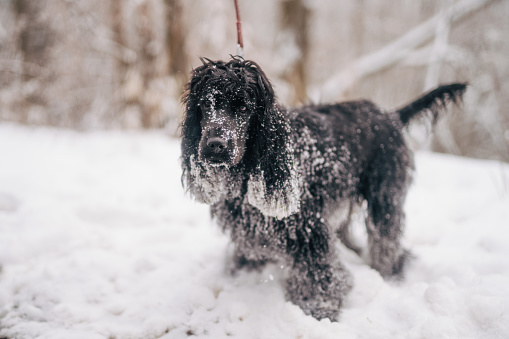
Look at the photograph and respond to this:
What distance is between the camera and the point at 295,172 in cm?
205

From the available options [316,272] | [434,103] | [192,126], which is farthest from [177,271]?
[434,103]

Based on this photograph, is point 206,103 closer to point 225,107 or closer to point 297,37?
point 225,107

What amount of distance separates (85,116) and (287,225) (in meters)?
7.44

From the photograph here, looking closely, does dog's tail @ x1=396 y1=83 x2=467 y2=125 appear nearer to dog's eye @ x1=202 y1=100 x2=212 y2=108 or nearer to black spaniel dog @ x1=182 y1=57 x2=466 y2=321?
black spaniel dog @ x1=182 y1=57 x2=466 y2=321

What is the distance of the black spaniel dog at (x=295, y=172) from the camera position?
1.94 metres

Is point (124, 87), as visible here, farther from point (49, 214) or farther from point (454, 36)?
point (454, 36)

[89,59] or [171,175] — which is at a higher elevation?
[89,59]

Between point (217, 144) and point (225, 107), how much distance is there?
297 millimetres

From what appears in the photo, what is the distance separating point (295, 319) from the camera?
77.3 inches

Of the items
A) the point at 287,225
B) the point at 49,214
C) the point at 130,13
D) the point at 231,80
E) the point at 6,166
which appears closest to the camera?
the point at 231,80

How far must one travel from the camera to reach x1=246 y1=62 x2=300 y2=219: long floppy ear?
6.54 feet

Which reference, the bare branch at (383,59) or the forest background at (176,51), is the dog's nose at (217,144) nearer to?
the forest background at (176,51)

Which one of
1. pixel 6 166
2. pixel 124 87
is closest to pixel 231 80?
pixel 6 166

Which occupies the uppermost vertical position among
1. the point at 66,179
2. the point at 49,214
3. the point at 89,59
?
the point at 89,59
